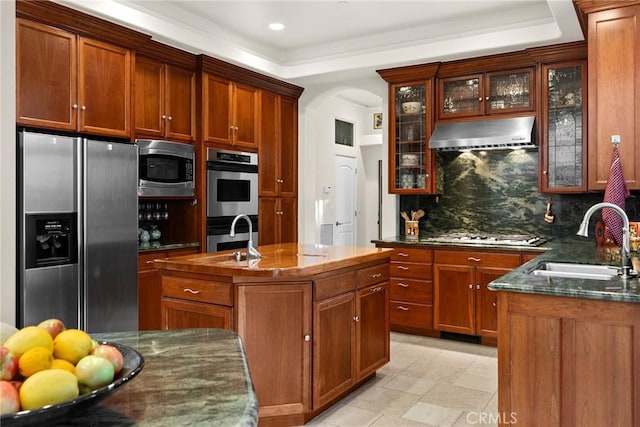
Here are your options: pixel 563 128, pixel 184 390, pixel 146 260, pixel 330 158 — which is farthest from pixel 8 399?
pixel 330 158

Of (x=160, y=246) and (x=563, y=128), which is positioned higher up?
(x=563, y=128)

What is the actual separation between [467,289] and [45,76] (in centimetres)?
379

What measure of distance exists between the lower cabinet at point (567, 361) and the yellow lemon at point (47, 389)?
6.38 feet

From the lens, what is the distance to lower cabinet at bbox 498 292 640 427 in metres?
2.08

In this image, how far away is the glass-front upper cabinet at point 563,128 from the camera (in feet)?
14.4

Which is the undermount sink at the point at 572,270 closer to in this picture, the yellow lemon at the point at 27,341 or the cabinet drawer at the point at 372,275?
the cabinet drawer at the point at 372,275

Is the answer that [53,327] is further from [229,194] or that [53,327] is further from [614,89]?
[229,194]

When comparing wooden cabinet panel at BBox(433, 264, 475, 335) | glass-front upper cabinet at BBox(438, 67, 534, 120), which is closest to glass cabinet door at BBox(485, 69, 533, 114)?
glass-front upper cabinet at BBox(438, 67, 534, 120)

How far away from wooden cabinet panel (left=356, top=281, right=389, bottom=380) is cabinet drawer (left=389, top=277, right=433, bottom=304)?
120 cm

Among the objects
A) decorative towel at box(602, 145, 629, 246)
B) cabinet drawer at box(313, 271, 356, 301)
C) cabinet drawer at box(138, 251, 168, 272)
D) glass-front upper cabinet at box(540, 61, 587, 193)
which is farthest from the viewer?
glass-front upper cabinet at box(540, 61, 587, 193)

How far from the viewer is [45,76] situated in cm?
346

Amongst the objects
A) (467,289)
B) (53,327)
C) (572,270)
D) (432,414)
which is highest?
(53,327)

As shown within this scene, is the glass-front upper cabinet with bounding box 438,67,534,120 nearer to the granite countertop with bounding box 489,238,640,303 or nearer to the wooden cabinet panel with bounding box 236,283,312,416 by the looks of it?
the granite countertop with bounding box 489,238,640,303

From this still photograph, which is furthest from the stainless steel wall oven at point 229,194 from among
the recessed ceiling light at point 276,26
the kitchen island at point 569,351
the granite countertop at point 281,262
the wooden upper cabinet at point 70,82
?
the kitchen island at point 569,351
